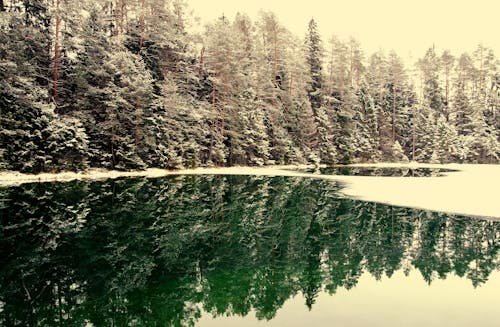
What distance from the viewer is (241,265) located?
32.7ft

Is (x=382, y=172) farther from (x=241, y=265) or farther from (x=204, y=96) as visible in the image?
(x=241, y=265)

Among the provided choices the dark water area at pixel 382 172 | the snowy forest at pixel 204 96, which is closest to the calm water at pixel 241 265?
the snowy forest at pixel 204 96

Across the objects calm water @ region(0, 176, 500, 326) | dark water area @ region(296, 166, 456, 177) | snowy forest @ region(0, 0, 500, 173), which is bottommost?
calm water @ region(0, 176, 500, 326)

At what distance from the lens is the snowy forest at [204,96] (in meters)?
29.9

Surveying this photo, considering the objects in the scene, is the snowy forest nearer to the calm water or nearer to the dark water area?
the dark water area

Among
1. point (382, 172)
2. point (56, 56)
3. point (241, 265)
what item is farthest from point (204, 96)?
point (241, 265)

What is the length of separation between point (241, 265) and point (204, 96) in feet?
132

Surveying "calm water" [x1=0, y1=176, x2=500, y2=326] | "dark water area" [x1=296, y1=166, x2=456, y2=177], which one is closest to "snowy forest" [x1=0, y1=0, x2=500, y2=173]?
"dark water area" [x1=296, y1=166, x2=456, y2=177]

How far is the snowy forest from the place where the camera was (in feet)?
98.0

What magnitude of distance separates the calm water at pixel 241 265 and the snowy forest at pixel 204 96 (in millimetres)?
16239

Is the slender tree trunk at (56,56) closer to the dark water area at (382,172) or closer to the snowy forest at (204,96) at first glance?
the snowy forest at (204,96)

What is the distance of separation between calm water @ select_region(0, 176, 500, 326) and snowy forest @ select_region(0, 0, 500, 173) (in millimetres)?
16239

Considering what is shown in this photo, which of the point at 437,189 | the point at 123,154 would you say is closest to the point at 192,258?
the point at 437,189

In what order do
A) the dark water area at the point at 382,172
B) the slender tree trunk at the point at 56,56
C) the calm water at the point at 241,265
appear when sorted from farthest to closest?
the dark water area at the point at 382,172, the slender tree trunk at the point at 56,56, the calm water at the point at 241,265
